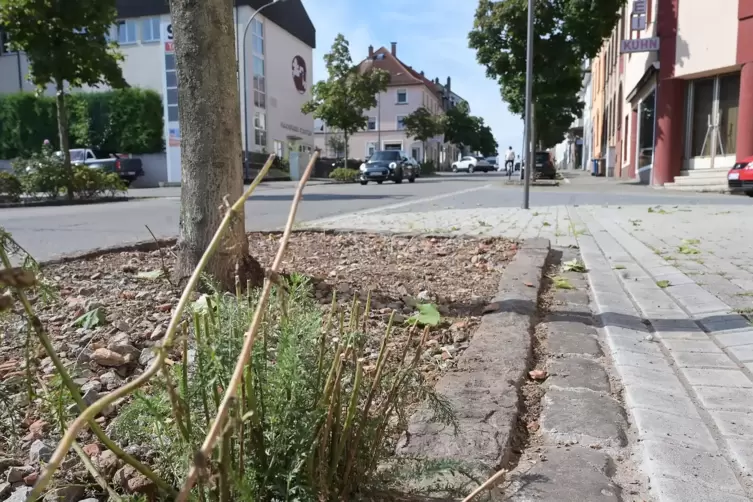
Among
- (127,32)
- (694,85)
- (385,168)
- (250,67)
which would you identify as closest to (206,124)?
(694,85)

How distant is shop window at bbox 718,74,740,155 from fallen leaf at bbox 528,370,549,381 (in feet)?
63.7

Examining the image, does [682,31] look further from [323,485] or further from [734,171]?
[323,485]

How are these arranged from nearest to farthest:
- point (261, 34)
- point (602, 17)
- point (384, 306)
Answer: point (384, 306)
point (602, 17)
point (261, 34)

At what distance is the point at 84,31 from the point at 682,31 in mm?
17342

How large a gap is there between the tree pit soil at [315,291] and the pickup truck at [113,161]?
2644 cm

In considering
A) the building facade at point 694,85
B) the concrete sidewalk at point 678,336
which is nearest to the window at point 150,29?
the building facade at point 694,85

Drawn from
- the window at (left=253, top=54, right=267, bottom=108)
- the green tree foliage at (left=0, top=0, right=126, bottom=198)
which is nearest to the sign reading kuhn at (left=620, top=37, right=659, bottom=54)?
the green tree foliage at (left=0, top=0, right=126, bottom=198)

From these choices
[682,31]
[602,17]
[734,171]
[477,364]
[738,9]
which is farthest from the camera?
[602,17]

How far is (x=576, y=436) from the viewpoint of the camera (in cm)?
203

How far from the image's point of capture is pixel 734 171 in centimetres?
1597

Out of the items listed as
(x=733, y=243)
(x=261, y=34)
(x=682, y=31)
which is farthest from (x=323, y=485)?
(x=261, y=34)

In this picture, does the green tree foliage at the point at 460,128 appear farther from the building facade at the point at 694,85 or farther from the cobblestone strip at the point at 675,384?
the cobblestone strip at the point at 675,384

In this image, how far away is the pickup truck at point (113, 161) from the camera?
30.1m

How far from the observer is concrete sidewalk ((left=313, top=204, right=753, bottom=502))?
189 cm
